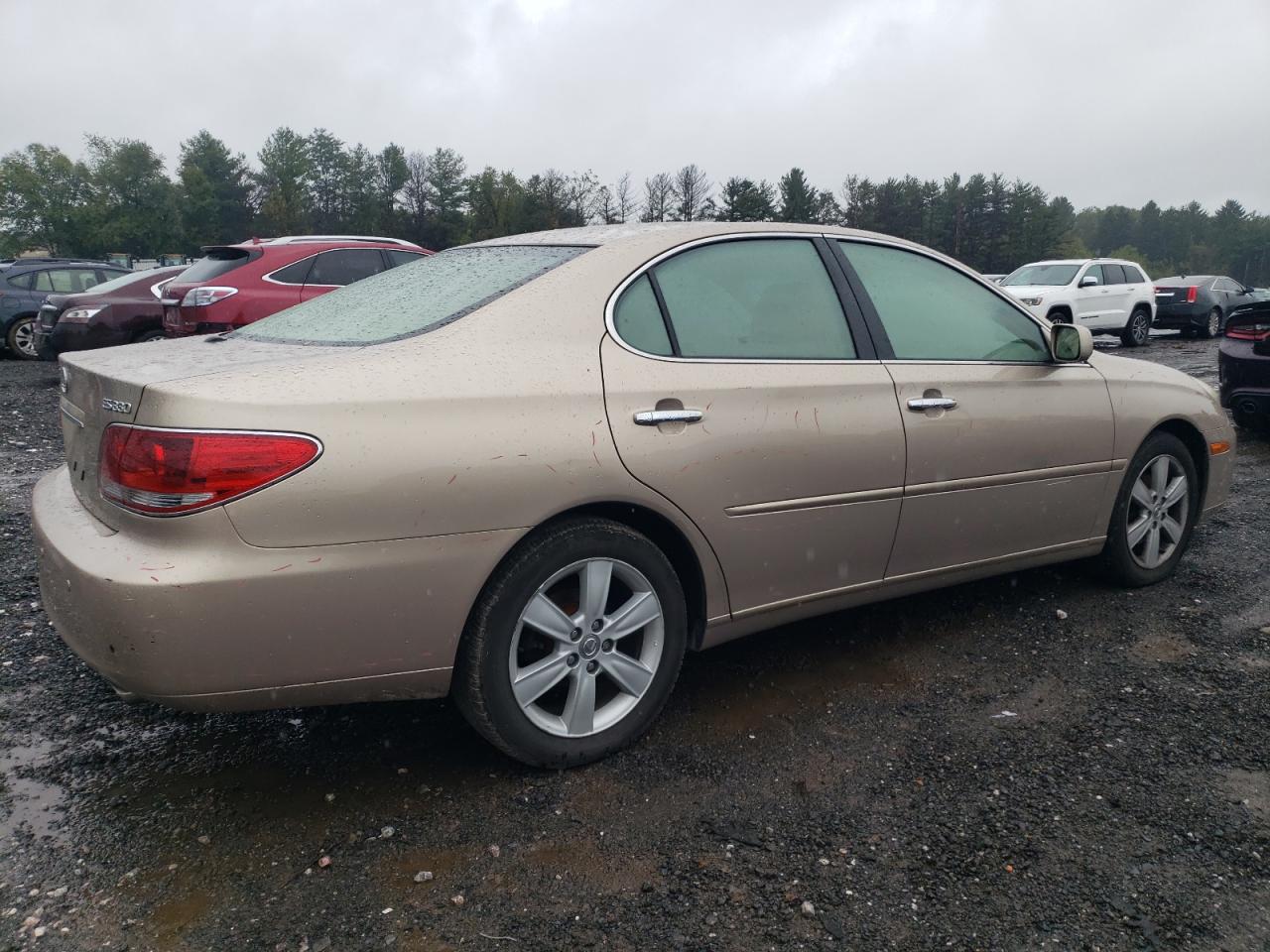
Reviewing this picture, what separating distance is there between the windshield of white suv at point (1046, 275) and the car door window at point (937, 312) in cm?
1553

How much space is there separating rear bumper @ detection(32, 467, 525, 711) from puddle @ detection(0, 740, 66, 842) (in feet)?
1.57

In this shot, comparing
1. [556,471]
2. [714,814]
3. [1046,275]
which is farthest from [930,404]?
[1046,275]

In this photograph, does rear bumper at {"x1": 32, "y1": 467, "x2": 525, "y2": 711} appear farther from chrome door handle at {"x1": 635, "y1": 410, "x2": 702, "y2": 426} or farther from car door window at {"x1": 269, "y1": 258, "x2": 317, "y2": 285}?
car door window at {"x1": 269, "y1": 258, "x2": 317, "y2": 285}

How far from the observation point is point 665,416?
275 cm

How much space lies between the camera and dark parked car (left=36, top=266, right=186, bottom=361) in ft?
36.0

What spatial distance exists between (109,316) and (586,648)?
10.4 m

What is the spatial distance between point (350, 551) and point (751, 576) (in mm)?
1250

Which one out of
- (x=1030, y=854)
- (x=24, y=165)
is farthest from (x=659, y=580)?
(x=24, y=165)

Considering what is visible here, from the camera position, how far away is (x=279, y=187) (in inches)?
3784

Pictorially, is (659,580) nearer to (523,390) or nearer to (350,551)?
(523,390)

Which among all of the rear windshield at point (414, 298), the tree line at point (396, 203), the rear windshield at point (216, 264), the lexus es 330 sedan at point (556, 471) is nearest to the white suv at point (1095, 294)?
the rear windshield at point (216, 264)

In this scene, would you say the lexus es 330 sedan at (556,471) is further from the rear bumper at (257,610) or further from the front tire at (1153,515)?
the front tire at (1153,515)

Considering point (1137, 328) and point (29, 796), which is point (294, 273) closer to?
point (29, 796)

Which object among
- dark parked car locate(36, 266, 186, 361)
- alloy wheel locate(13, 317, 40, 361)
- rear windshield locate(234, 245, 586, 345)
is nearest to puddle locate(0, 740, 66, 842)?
rear windshield locate(234, 245, 586, 345)
